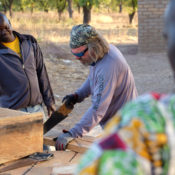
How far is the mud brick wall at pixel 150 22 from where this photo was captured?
1479 cm

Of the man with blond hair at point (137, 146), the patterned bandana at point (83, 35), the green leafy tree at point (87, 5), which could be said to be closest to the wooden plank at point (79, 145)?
the patterned bandana at point (83, 35)

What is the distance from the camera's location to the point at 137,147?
815 mm

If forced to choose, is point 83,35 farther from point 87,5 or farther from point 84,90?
point 87,5

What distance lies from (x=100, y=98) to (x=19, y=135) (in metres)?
0.67

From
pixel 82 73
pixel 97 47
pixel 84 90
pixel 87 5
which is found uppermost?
pixel 87 5

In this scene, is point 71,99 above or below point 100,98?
below

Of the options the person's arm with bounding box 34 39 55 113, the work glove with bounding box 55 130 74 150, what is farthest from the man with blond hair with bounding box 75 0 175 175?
the person's arm with bounding box 34 39 55 113

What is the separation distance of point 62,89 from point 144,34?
20.3 ft

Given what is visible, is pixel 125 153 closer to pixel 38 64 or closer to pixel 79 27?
pixel 79 27

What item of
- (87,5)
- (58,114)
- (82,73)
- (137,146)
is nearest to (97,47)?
(58,114)

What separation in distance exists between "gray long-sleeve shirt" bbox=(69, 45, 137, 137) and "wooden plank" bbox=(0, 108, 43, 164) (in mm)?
330

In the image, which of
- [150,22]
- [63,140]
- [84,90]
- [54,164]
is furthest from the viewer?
[150,22]

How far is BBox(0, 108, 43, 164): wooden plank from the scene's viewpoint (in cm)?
260

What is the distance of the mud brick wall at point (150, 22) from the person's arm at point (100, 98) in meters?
12.4
